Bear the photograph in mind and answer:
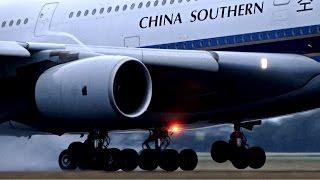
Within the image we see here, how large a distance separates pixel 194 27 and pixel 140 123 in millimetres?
2203

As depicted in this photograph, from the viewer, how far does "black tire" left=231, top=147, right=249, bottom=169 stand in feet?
75.9

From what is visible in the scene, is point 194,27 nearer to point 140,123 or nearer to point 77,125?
point 140,123

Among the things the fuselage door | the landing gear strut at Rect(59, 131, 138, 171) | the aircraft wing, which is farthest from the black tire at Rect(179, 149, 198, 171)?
the aircraft wing

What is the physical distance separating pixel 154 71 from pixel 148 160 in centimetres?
290

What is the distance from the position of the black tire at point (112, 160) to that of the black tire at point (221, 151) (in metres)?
2.18

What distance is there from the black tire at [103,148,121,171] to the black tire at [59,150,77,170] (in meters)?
0.91

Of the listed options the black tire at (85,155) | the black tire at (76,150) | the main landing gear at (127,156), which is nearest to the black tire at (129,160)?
the main landing gear at (127,156)

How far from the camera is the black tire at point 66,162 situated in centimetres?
2323

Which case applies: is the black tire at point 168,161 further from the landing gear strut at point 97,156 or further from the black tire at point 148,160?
the landing gear strut at point 97,156

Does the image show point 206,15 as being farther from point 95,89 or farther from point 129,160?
point 95,89

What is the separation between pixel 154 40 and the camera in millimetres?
22375

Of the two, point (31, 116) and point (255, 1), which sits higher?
point (255, 1)

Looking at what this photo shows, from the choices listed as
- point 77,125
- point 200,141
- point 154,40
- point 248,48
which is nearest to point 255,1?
point 248,48

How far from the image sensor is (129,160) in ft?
75.7
